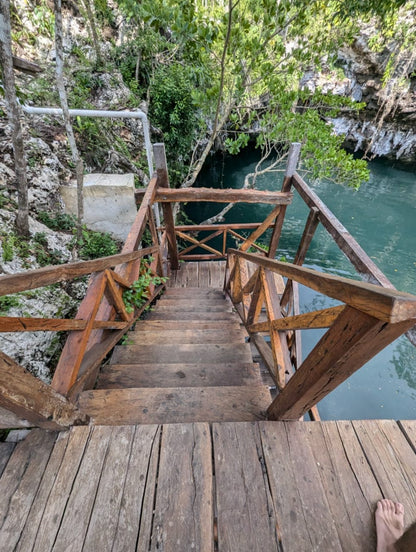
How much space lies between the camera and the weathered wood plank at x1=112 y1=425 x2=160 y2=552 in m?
0.99

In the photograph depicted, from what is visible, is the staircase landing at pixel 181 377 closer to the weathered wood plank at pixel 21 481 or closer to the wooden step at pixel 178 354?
the wooden step at pixel 178 354

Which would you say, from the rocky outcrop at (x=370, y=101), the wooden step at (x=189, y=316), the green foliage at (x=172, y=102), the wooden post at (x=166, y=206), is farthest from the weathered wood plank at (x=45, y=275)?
the rocky outcrop at (x=370, y=101)

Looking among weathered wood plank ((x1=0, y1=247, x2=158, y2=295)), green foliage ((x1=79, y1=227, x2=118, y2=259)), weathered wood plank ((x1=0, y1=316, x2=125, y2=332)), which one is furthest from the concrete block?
weathered wood plank ((x1=0, y1=316, x2=125, y2=332))

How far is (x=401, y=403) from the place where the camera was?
18.4ft

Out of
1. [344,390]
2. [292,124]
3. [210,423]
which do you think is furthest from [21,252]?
[344,390]

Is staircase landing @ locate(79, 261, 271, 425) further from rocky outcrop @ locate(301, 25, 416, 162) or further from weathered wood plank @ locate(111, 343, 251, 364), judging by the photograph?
rocky outcrop @ locate(301, 25, 416, 162)


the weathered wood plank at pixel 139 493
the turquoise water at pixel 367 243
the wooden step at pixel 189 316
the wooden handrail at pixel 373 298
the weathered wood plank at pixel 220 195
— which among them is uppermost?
the wooden handrail at pixel 373 298

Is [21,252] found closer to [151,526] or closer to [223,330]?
[223,330]

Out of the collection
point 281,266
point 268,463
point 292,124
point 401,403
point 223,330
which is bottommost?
point 401,403

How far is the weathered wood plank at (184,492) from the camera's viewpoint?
1.00 metres

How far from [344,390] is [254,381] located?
500 centimetres

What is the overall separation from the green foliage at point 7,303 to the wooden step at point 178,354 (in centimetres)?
122

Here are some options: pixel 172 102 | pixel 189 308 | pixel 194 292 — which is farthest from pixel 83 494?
pixel 172 102

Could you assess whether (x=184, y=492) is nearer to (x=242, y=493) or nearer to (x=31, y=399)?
(x=242, y=493)
